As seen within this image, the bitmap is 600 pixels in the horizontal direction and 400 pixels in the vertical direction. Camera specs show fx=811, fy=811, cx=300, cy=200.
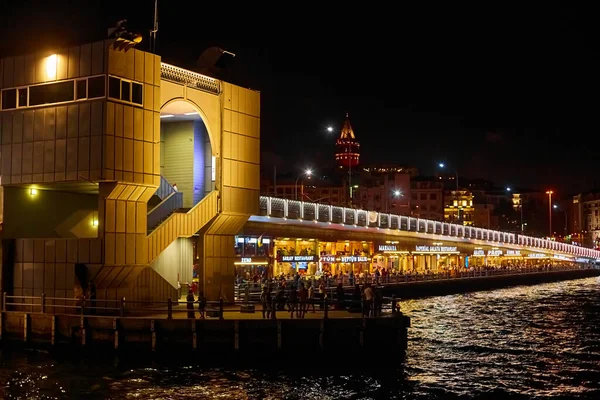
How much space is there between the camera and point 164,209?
47.2 m

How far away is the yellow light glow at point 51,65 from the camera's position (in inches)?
1694

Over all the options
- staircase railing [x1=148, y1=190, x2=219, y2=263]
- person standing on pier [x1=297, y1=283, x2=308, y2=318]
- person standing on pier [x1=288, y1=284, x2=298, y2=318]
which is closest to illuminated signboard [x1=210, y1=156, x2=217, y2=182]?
staircase railing [x1=148, y1=190, x2=219, y2=263]

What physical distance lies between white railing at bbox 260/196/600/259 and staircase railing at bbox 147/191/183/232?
1285 cm

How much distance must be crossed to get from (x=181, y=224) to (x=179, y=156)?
20.9ft

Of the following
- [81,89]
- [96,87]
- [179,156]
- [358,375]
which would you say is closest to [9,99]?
[81,89]

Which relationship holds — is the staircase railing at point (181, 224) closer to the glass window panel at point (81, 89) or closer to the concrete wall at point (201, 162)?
the concrete wall at point (201, 162)

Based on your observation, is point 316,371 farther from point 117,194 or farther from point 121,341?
point 117,194

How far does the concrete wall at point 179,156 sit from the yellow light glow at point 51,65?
10.1 meters

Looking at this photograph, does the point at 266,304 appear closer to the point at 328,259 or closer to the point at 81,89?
the point at 81,89

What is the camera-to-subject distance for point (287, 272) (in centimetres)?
8231

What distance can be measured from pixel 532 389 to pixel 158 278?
76.7 feet

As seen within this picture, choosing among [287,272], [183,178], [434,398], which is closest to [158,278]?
[183,178]

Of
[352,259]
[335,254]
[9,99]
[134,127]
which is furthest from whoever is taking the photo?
[335,254]

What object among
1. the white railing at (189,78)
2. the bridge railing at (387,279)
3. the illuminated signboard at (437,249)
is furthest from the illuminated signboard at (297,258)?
the white railing at (189,78)
